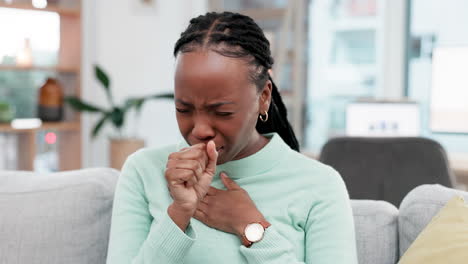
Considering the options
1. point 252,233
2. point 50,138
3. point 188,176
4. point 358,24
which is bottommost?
point 50,138

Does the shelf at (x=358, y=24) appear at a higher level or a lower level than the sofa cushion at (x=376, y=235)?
higher

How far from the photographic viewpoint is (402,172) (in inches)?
83.6

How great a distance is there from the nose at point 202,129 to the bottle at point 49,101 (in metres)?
3.47

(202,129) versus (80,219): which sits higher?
(202,129)

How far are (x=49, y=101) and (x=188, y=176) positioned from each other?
3.48 m

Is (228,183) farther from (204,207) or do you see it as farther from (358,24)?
(358,24)

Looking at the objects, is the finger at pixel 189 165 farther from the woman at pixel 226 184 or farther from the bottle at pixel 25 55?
the bottle at pixel 25 55

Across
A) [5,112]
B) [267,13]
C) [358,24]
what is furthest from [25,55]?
[358,24]

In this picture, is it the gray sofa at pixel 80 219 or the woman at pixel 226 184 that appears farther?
the gray sofa at pixel 80 219

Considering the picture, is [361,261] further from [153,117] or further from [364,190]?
[153,117]

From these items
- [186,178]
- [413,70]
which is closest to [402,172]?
[186,178]

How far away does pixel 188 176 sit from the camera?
1065 mm

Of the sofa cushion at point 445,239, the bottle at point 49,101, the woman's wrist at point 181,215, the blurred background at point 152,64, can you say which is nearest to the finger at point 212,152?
the woman's wrist at point 181,215

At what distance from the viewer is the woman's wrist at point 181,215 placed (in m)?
1.09
